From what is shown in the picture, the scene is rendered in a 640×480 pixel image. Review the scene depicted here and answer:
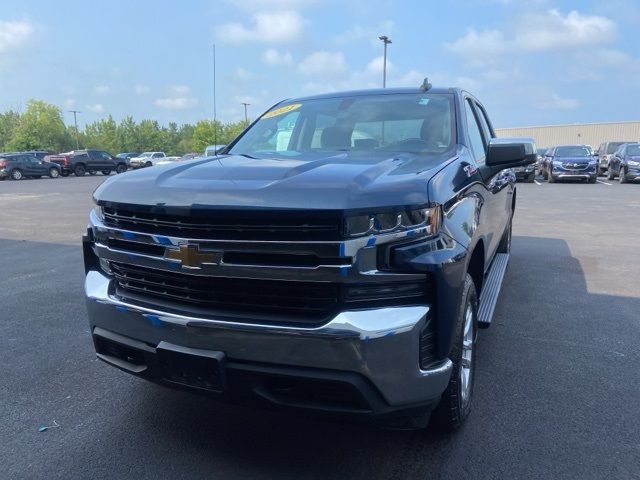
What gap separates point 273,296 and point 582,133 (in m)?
65.7

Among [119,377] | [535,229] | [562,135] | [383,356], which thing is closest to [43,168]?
[535,229]

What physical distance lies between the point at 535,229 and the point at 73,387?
8654 millimetres

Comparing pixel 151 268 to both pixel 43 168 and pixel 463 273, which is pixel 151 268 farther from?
pixel 43 168

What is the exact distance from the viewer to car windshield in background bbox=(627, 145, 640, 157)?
22422 millimetres

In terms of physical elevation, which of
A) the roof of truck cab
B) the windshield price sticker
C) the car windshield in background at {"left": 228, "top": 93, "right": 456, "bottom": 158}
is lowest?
the car windshield in background at {"left": 228, "top": 93, "right": 456, "bottom": 158}

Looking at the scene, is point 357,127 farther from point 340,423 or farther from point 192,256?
point 340,423

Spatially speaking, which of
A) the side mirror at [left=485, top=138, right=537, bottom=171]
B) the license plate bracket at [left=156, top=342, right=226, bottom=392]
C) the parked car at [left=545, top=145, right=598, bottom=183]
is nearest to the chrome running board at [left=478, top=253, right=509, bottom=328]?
the side mirror at [left=485, top=138, right=537, bottom=171]

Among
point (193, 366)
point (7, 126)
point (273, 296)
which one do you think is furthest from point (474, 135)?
point (7, 126)

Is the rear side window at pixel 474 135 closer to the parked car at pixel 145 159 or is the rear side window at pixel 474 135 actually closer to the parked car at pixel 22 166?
the parked car at pixel 22 166

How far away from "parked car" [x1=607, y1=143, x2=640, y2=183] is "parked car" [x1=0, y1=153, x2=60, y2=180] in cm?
3135

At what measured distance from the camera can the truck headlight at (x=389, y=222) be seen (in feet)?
6.83

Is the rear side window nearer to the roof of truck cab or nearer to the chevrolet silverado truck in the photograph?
the roof of truck cab

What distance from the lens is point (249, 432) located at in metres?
2.85

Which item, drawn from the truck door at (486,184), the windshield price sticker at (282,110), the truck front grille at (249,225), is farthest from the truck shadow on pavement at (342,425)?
the windshield price sticker at (282,110)
